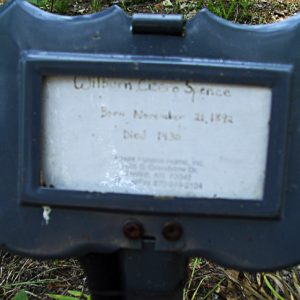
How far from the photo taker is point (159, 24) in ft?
2.67

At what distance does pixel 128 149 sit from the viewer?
0.81 meters

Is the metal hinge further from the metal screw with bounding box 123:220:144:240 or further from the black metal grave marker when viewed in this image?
the metal screw with bounding box 123:220:144:240

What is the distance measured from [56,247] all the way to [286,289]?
26.0 inches

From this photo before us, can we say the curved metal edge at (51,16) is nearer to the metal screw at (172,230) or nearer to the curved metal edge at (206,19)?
the curved metal edge at (206,19)

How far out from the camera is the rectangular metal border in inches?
31.3

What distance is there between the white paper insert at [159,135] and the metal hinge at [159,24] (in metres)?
0.07

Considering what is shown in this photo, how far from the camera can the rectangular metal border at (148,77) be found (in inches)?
31.3

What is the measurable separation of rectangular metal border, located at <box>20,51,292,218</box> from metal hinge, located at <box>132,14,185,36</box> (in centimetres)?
4

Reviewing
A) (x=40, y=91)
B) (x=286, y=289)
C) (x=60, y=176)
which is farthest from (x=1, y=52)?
(x=286, y=289)

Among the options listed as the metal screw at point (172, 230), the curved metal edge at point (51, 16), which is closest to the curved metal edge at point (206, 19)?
the curved metal edge at point (51, 16)

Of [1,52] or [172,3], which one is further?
[172,3]

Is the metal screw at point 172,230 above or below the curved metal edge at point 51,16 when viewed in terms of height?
below

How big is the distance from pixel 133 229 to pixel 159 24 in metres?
0.28

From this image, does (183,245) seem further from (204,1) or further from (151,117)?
(204,1)
